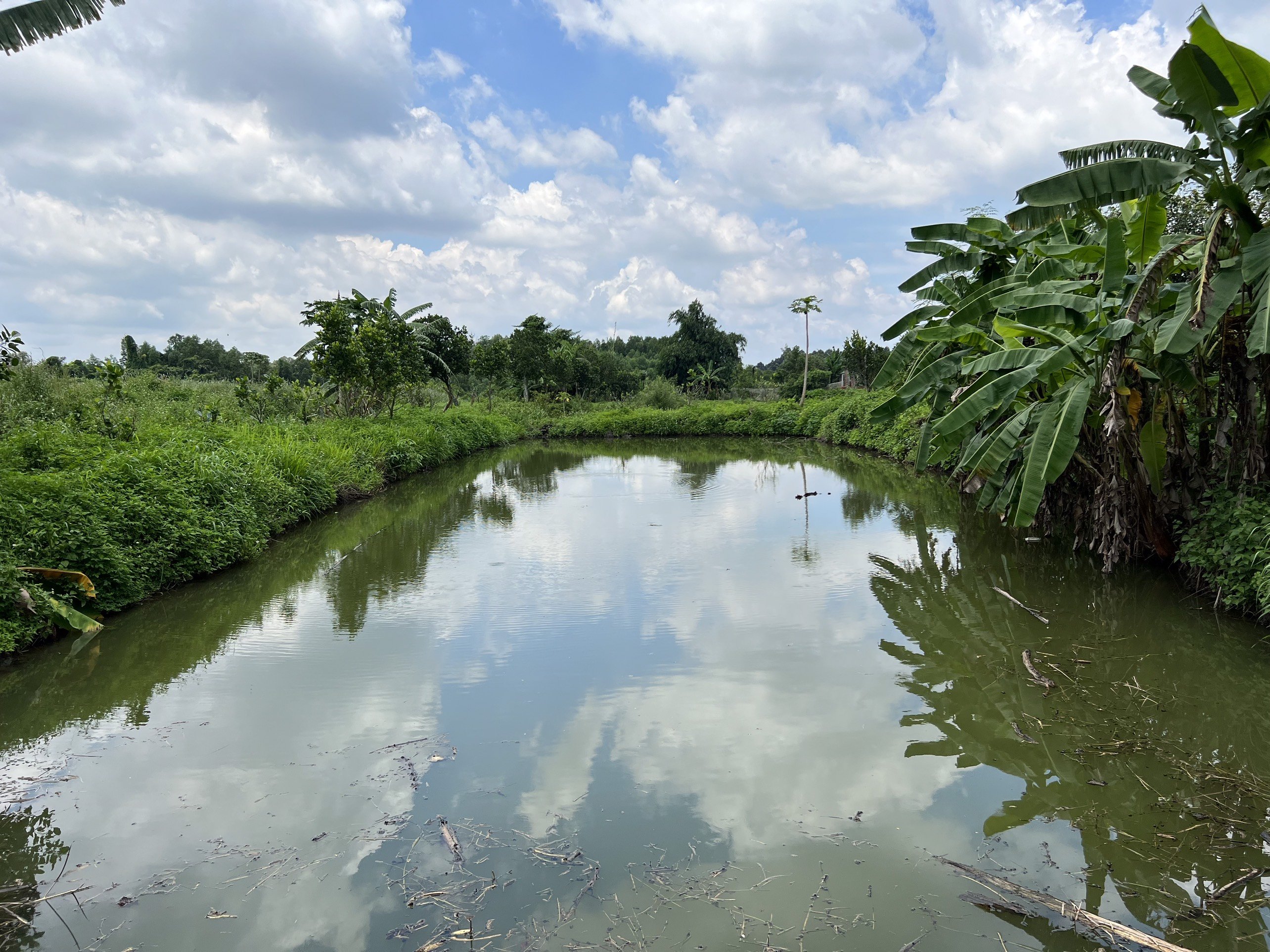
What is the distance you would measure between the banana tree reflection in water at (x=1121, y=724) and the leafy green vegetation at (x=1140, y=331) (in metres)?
0.92

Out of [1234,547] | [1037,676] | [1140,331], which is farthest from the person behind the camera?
[1140,331]

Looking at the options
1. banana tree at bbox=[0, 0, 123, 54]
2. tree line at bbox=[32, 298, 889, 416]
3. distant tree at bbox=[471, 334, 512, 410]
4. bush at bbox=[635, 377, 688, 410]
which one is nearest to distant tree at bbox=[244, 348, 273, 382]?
tree line at bbox=[32, 298, 889, 416]

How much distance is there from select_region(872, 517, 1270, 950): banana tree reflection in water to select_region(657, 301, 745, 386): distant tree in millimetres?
42569

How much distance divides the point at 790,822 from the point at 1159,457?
4.92 meters

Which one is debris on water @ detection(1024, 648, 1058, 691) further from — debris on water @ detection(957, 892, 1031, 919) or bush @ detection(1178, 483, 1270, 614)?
debris on water @ detection(957, 892, 1031, 919)

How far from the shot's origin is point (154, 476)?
26.7 ft

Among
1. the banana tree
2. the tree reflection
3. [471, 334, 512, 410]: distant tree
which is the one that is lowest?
the tree reflection

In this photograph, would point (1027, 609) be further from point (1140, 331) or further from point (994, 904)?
point (994, 904)

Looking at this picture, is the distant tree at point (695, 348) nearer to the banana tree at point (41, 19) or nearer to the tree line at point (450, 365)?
the tree line at point (450, 365)

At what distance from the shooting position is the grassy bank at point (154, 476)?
652 cm

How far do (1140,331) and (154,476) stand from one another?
908 centimetres

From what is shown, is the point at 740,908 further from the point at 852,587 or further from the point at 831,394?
the point at 831,394

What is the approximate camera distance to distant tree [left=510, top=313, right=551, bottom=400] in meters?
35.7

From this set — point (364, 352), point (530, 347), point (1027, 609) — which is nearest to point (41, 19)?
point (1027, 609)
